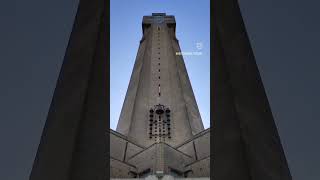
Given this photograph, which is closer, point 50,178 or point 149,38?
point 50,178

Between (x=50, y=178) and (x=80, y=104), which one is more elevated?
(x=80, y=104)

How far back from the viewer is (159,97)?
14.8m

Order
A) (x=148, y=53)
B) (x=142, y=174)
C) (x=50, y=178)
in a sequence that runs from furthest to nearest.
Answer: (x=148, y=53)
(x=142, y=174)
(x=50, y=178)

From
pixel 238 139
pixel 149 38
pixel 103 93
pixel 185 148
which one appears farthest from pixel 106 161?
pixel 149 38

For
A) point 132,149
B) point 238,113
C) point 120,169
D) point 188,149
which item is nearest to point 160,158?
point 120,169

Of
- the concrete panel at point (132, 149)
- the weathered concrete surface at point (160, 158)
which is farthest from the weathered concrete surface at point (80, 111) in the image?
the concrete panel at point (132, 149)

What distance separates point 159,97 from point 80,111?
43.4 ft

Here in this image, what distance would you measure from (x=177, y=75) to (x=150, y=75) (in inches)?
52.4

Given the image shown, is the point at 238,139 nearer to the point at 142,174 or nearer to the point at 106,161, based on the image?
the point at 106,161

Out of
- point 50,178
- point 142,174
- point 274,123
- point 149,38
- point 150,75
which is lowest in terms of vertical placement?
point 50,178

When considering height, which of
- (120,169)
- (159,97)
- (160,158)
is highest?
(159,97)

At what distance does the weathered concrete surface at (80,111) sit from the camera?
1.44 m

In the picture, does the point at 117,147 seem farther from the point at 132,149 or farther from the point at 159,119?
the point at 159,119

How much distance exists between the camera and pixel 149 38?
1872cm
